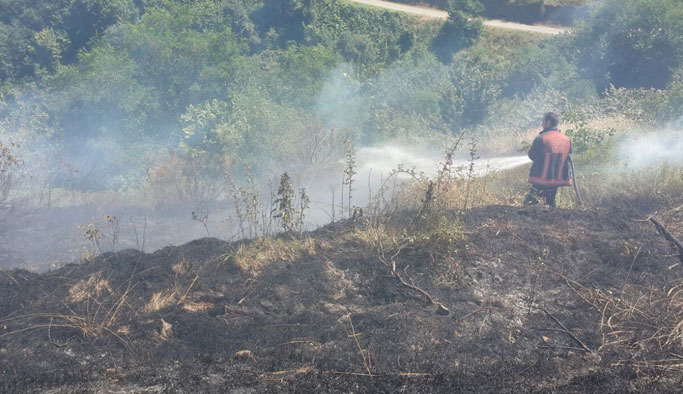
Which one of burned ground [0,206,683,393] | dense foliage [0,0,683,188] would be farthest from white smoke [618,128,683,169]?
burned ground [0,206,683,393]

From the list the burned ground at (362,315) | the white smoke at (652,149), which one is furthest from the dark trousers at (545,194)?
the white smoke at (652,149)

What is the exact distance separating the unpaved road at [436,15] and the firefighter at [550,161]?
67.0 feet

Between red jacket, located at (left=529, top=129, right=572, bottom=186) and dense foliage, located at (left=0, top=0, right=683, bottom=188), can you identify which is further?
dense foliage, located at (left=0, top=0, right=683, bottom=188)

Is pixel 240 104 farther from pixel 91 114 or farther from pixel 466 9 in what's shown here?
pixel 466 9

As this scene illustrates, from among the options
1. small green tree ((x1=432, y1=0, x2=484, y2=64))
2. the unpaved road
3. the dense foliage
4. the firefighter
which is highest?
the unpaved road

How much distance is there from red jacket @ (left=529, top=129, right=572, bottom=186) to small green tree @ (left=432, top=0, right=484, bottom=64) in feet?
58.7

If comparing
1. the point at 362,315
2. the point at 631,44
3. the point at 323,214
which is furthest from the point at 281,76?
the point at 631,44

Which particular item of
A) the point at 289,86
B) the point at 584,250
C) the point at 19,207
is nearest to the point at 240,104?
the point at 289,86

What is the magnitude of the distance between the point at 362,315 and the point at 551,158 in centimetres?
483

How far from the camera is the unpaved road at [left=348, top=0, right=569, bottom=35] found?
91.6ft

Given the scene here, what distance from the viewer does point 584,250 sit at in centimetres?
698

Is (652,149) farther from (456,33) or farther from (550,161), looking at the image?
(456,33)

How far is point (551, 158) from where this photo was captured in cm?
890

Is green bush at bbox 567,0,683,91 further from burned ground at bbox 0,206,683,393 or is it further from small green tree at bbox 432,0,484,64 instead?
burned ground at bbox 0,206,683,393
